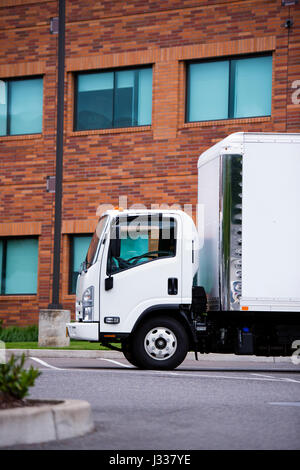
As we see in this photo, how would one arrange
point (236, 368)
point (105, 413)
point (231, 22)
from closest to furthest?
1. point (105, 413)
2. point (236, 368)
3. point (231, 22)

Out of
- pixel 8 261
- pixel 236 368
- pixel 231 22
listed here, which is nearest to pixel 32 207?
pixel 8 261

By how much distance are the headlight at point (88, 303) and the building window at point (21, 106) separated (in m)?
12.1

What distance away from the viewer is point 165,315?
48.4 feet

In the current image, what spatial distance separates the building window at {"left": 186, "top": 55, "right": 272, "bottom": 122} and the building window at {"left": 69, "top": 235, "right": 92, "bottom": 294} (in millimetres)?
4168

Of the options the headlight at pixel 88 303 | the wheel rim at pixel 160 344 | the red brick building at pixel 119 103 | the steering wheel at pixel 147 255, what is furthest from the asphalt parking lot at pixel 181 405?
the red brick building at pixel 119 103

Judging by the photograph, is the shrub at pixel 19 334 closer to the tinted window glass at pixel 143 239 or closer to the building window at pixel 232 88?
the building window at pixel 232 88

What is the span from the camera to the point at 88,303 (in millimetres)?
14773

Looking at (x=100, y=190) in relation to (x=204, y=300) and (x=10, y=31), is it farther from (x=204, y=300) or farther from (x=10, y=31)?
(x=204, y=300)

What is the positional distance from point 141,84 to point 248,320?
449 inches

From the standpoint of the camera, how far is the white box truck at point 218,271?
1454cm

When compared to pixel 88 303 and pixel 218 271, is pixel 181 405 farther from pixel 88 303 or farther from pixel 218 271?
pixel 88 303

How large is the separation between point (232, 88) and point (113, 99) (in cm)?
328

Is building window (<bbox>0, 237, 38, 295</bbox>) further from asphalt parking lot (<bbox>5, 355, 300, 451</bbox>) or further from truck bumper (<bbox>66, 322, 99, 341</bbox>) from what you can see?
truck bumper (<bbox>66, 322, 99, 341</bbox>)

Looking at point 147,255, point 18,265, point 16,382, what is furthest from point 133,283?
point 18,265
